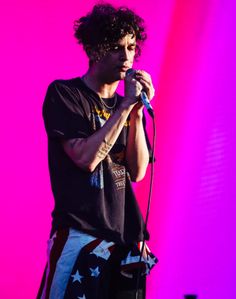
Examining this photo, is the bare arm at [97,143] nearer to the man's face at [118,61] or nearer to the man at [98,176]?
the man at [98,176]

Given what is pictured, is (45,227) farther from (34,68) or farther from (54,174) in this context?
(54,174)

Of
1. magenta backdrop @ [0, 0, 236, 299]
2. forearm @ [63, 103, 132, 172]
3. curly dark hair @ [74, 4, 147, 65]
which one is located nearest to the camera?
forearm @ [63, 103, 132, 172]

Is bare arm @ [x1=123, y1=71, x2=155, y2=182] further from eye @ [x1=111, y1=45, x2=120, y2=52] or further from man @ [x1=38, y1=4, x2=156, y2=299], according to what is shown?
eye @ [x1=111, y1=45, x2=120, y2=52]

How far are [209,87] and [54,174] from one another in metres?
1.33

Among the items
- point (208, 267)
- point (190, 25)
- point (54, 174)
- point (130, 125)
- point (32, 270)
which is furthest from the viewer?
point (190, 25)

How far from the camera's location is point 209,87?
9.75ft

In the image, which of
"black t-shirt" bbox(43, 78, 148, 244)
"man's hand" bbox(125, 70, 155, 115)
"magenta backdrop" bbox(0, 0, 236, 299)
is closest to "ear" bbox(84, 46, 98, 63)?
Answer: "black t-shirt" bbox(43, 78, 148, 244)

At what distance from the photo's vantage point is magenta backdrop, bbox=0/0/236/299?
2631 mm

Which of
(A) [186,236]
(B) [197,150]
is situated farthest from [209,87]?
(A) [186,236]

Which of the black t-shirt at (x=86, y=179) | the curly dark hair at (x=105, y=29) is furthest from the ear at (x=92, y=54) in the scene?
the black t-shirt at (x=86, y=179)

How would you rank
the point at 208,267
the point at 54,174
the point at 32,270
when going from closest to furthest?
the point at 54,174, the point at 32,270, the point at 208,267

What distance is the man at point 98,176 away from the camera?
177cm

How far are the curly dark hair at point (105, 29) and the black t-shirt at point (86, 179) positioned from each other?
16cm

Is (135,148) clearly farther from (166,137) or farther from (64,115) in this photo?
(166,137)
